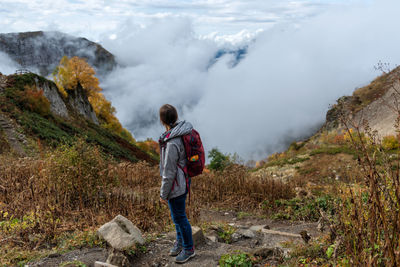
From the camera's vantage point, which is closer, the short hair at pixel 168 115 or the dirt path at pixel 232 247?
Result: the short hair at pixel 168 115

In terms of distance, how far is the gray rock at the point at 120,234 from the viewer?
438 cm

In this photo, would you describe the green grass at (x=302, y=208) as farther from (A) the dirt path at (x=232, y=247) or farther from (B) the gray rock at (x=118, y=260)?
(B) the gray rock at (x=118, y=260)

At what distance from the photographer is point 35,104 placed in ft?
114

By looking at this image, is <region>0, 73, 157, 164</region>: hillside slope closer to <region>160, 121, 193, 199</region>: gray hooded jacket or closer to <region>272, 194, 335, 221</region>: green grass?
<region>272, 194, 335, 221</region>: green grass

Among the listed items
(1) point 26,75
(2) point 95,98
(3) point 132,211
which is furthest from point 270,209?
(2) point 95,98

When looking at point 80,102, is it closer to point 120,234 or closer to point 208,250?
point 120,234

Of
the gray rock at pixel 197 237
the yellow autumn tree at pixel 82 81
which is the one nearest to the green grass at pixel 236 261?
the gray rock at pixel 197 237

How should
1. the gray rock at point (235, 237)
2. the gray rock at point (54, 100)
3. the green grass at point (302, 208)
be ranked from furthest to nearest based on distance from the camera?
the gray rock at point (54, 100) < the green grass at point (302, 208) < the gray rock at point (235, 237)

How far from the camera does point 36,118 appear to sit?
3250cm

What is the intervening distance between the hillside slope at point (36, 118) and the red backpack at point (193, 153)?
33.7 ft

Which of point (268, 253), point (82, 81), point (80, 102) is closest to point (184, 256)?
point (268, 253)

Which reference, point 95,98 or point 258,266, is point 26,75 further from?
point 258,266

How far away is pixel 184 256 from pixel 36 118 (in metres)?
32.7

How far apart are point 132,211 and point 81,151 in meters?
1.86
